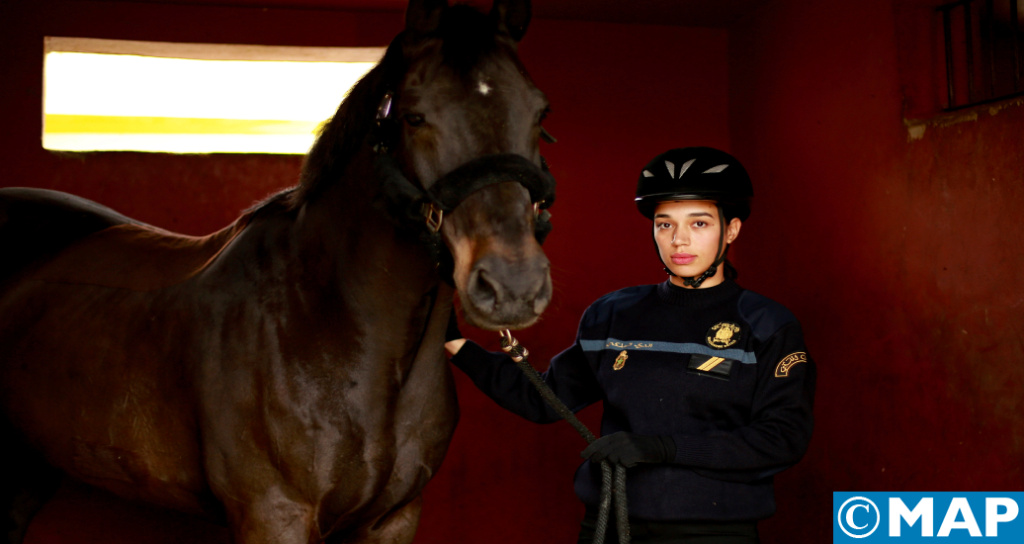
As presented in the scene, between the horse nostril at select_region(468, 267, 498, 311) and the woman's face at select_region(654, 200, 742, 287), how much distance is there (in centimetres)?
84

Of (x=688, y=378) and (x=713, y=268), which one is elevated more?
(x=713, y=268)

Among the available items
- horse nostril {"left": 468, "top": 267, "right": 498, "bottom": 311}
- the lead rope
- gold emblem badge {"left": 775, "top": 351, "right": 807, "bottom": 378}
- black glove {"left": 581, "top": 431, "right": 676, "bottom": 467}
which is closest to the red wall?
gold emblem badge {"left": 775, "top": 351, "right": 807, "bottom": 378}

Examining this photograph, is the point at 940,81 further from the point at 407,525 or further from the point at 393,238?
the point at 407,525

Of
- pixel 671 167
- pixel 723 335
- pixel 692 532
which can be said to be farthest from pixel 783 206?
pixel 692 532

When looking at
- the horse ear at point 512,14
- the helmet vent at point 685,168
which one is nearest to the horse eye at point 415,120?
the horse ear at point 512,14

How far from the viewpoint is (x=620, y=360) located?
2.04 meters

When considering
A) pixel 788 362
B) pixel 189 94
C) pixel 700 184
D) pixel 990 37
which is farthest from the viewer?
pixel 189 94

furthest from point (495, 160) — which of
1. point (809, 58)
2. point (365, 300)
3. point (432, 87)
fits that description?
point (809, 58)

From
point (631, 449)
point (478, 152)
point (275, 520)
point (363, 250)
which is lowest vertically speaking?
point (275, 520)

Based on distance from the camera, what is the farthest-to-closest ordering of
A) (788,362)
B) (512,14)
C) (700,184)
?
(700,184) → (788,362) → (512,14)

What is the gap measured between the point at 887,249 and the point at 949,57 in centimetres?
64

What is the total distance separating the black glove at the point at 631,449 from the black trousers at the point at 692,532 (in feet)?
0.59

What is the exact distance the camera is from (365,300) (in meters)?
1.77

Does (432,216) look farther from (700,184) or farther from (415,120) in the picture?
(700,184)
